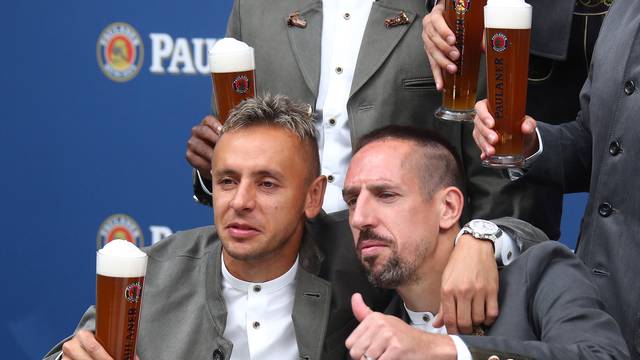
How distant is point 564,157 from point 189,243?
1.01m

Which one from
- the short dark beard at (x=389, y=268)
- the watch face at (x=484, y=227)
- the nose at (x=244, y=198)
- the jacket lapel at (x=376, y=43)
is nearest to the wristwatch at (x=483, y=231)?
the watch face at (x=484, y=227)

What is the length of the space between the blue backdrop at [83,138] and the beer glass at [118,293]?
2.08 meters

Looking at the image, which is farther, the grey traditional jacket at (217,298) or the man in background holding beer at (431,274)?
the grey traditional jacket at (217,298)

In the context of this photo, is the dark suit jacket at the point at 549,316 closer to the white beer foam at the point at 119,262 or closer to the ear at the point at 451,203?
the ear at the point at 451,203

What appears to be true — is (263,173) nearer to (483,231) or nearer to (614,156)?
(483,231)

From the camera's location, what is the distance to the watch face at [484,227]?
2.82 m

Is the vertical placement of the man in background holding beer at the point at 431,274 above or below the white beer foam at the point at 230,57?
below

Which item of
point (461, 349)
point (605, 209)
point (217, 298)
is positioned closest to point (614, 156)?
point (605, 209)

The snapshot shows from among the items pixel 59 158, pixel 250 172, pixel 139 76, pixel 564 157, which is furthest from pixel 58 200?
pixel 564 157

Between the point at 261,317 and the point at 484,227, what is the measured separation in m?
0.67

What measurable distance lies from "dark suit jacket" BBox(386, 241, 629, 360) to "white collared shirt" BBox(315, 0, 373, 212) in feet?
2.28

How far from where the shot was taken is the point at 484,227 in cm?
284

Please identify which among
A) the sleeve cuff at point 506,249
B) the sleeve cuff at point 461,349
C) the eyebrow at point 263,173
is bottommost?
the sleeve cuff at point 461,349

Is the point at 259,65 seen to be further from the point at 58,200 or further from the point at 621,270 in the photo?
the point at 58,200
